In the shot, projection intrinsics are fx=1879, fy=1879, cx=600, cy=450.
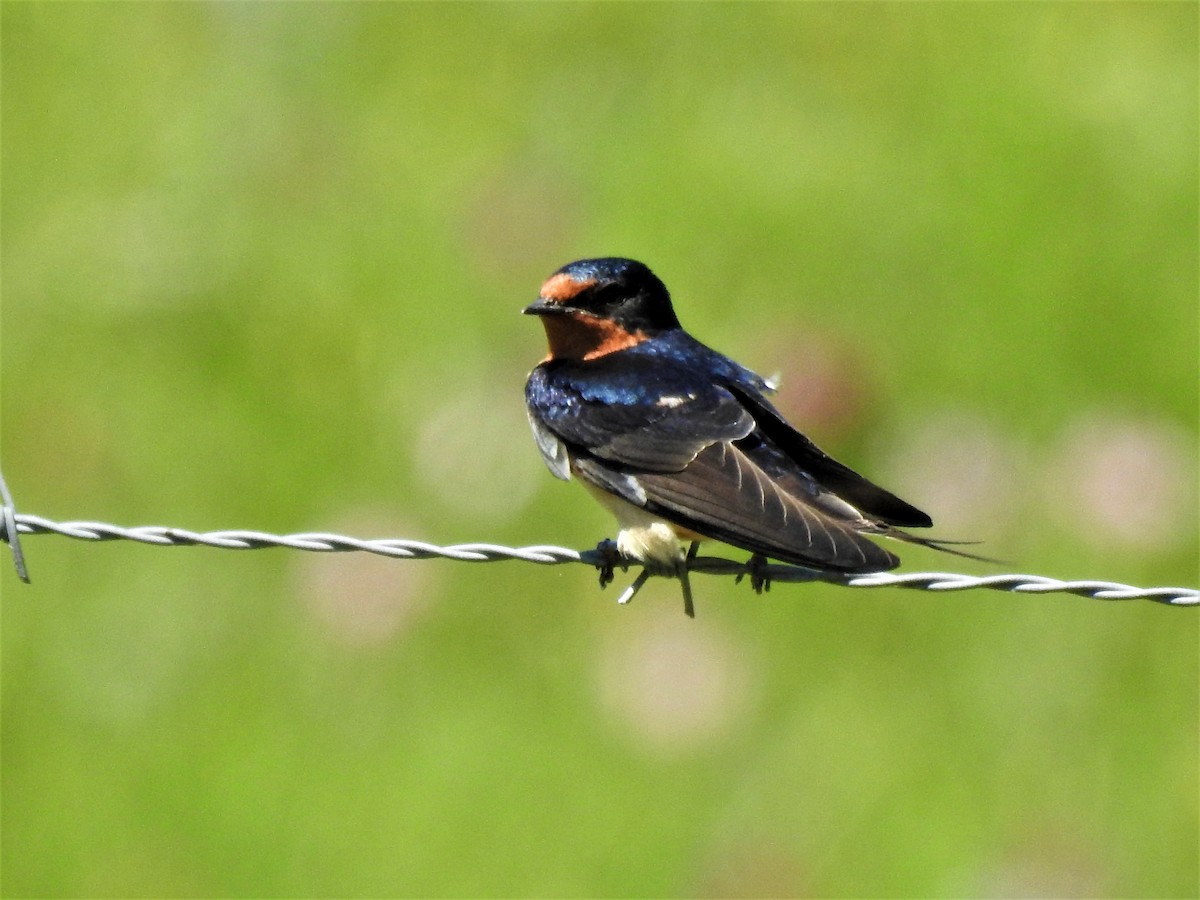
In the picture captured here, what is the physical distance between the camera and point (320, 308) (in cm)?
551

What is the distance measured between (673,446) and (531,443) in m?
1.74

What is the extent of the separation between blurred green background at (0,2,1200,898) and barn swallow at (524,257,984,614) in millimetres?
1049

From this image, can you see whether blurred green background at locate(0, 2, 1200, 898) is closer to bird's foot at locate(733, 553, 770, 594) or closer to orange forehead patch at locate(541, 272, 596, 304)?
orange forehead patch at locate(541, 272, 596, 304)

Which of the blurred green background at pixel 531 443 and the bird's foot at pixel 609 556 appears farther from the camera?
the blurred green background at pixel 531 443

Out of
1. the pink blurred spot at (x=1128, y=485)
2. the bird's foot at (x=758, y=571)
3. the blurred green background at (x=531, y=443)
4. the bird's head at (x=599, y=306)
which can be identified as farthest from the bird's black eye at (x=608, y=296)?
the pink blurred spot at (x=1128, y=485)

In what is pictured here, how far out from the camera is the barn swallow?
294 cm

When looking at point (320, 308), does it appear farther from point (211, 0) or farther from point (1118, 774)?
point (1118, 774)

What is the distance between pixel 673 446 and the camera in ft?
10.6

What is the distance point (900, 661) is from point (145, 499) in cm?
206

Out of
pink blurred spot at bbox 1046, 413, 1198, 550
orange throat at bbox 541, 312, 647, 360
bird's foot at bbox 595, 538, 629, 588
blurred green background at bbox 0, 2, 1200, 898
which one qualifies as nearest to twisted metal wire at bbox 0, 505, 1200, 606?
bird's foot at bbox 595, 538, 629, 588

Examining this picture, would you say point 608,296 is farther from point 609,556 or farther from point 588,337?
point 609,556

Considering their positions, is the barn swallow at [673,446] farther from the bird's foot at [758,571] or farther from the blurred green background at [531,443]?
the blurred green background at [531,443]

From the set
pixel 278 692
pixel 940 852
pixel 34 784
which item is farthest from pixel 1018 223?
pixel 34 784

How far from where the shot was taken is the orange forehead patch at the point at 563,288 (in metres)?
3.70
